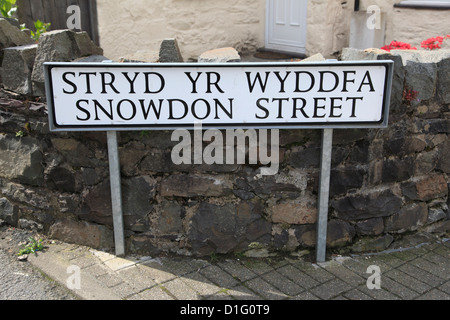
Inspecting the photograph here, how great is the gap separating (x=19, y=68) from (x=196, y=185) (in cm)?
141

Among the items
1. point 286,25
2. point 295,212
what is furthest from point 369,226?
point 286,25

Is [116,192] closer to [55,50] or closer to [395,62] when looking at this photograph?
[55,50]

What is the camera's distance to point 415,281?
10.1 ft

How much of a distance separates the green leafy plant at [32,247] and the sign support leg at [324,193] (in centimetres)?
195

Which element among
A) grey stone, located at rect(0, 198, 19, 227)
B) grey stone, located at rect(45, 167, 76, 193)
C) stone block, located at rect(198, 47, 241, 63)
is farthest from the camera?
grey stone, located at rect(0, 198, 19, 227)

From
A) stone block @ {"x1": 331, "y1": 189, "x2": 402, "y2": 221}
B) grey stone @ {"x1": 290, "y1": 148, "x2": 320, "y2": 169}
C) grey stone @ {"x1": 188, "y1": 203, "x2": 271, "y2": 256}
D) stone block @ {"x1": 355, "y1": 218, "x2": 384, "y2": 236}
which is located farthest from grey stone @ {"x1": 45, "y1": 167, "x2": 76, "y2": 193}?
stone block @ {"x1": 355, "y1": 218, "x2": 384, "y2": 236}

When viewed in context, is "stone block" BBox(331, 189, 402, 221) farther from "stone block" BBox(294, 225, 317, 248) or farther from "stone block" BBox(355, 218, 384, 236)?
"stone block" BBox(294, 225, 317, 248)

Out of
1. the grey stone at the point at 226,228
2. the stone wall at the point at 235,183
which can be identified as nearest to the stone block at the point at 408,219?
the stone wall at the point at 235,183

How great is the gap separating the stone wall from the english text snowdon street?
227mm

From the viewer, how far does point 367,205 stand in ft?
11.0

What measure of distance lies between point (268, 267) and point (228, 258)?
0.29 metres

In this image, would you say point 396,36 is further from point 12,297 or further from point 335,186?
point 12,297

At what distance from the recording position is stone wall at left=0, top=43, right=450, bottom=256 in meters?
3.21

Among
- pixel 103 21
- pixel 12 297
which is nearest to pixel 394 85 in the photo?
pixel 12 297
